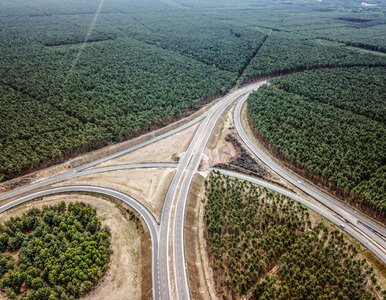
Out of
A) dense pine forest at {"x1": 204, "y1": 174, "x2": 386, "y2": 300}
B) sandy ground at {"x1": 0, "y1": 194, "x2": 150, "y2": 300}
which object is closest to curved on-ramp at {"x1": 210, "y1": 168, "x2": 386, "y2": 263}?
dense pine forest at {"x1": 204, "y1": 174, "x2": 386, "y2": 300}

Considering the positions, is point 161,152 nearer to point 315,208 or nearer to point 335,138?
point 315,208

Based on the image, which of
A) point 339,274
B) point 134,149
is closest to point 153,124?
point 134,149

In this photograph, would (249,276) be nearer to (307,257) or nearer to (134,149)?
(307,257)

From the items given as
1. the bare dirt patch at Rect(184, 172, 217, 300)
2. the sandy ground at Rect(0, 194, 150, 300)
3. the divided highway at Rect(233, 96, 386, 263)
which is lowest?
the sandy ground at Rect(0, 194, 150, 300)

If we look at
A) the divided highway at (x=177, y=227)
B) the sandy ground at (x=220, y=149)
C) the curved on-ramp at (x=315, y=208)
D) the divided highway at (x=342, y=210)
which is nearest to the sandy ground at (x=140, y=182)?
the divided highway at (x=177, y=227)

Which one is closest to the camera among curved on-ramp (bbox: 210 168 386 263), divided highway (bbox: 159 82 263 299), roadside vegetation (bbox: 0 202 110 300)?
roadside vegetation (bbox: 0 202 110 300)

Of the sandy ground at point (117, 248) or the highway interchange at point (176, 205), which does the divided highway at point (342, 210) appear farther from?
the sandy ground at point (117, 248)

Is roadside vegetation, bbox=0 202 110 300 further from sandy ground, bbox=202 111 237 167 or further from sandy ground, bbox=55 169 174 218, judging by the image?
sandy ground, bbox=202 111 237 167
